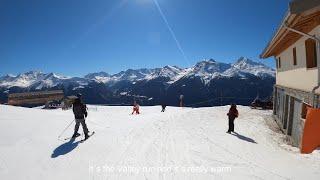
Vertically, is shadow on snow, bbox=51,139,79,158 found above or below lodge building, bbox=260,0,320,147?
below

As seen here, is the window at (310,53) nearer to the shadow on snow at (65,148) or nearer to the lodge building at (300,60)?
the lodge building at (300,60)

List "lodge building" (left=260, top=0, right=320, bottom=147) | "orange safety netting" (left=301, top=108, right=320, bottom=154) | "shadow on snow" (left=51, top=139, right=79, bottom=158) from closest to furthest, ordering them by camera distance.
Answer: "orange safety netting" (left=301, top=108, right=320, bottom=154) → "lodge building" (left=260, top=0, right=320, bottom=147) → "shadow on snow" (left=51, top=139, right=79, bottom=158)

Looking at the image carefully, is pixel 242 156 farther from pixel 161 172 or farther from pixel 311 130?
pixel 311 130

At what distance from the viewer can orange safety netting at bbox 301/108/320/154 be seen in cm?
513

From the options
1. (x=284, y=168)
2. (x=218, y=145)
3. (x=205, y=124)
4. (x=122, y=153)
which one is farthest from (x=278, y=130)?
(x=122, y=153)

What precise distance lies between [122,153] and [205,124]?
831 centimetres

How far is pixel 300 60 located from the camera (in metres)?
14.5

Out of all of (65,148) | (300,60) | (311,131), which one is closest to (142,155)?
(65,148)

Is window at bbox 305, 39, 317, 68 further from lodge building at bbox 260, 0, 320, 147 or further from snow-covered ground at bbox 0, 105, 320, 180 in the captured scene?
snow-covered ground at bbox 0, 105, 320, 180

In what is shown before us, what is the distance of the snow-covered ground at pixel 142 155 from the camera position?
27.3 ft

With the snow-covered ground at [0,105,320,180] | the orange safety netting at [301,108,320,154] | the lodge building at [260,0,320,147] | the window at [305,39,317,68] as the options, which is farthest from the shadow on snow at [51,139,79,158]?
the window at [305,39,317,68]

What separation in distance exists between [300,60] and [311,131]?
10.3m

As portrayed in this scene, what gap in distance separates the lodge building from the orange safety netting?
2.32m

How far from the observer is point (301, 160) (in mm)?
9758
